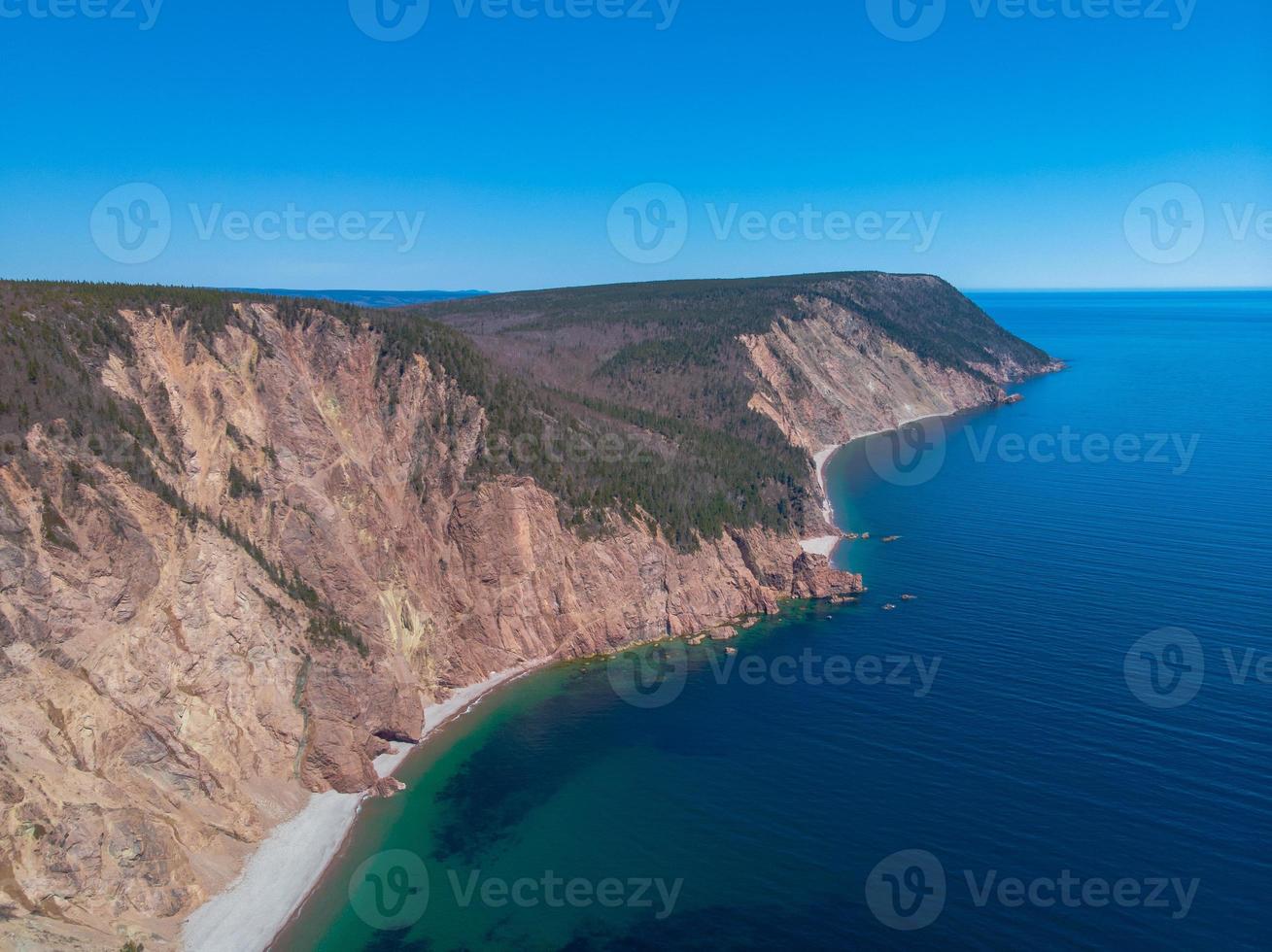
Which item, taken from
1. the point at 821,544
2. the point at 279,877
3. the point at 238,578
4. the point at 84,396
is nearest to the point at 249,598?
the point at 238,578

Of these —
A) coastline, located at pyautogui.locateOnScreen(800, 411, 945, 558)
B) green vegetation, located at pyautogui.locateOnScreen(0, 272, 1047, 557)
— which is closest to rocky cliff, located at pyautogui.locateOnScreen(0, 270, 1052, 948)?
green vegetation, located at pyautogui.locateOnScreen(0, 272, 1047, 557)

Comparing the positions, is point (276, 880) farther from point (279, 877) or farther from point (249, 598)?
point (249, 598)

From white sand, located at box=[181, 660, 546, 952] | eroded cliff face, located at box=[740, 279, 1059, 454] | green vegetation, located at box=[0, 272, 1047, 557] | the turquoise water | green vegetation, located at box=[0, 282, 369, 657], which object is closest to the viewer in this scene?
the turquoise water

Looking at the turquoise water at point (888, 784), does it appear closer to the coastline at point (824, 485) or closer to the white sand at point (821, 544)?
the white sand at point (821, 544)

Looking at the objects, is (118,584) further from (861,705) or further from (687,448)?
(687,448)

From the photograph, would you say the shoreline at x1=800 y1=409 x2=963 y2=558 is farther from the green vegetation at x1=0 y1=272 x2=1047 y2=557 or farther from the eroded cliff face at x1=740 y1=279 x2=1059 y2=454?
the green vegetation at x1=0 y1=272 x2=1047 y2=557
